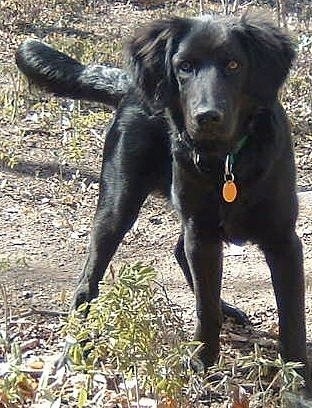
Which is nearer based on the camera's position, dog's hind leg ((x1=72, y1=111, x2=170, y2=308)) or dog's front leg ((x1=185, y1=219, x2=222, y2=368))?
dog's front leg ((x1=185, y1=219, x2=222, y2=368))

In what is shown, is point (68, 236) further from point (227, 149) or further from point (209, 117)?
point (209, 117)

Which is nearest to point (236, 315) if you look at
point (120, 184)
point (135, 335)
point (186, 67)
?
point (120, 184)

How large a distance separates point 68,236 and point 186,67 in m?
1.72

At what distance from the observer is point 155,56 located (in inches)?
Answer: 127

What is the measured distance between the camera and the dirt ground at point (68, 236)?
388 centimetres

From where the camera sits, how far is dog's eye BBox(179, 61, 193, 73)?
3.04 m

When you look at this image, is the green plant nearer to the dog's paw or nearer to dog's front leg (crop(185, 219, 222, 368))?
dog's front leg (crop(185, 219, 222, 368))

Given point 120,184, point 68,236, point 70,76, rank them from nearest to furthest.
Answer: point 120,184 → point 70,76 → point 68,236

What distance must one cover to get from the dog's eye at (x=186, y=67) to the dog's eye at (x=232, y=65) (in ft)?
0.39

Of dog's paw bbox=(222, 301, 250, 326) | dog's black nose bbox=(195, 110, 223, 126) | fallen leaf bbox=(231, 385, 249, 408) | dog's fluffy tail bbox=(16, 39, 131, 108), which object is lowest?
fallen leaf bbox=(231, 385, 249, 408)

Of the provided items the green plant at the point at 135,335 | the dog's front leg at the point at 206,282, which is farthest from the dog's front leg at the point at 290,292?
the green plant at the point at 135,335

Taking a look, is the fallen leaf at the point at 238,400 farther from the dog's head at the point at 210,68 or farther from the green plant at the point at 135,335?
the dog's head at the point at 210,68

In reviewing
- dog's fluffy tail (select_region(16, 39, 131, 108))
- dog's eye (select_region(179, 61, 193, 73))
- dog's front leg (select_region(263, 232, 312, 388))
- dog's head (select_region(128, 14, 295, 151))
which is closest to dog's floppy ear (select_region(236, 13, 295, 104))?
dog's head (select_region(128, 14, 295, 151))

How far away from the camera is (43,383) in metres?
2.73
